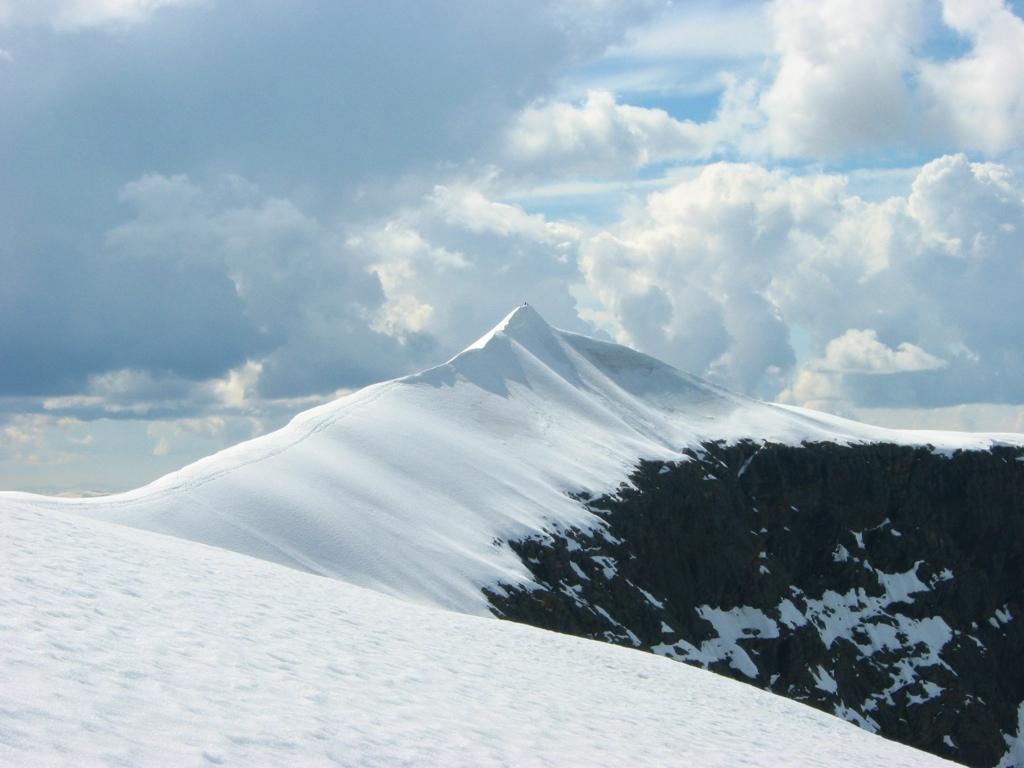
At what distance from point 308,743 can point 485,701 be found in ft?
18.0

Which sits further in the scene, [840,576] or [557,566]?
[840,576]

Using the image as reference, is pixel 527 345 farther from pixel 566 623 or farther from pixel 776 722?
pixel 776 722

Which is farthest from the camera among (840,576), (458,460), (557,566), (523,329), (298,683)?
(523,329)

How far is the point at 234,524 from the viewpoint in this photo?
43.2 metres

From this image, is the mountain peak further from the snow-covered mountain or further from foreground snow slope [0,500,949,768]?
foreground snow slope [0,500,949,768]

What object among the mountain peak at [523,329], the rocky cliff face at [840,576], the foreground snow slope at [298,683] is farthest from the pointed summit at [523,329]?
the foreground snow slope at [298,683]

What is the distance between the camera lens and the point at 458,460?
225ft

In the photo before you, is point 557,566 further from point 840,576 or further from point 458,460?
point 840,576

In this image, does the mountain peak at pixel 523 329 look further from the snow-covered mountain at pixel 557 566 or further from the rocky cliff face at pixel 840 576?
the rocky cliff face at pixel 840 576

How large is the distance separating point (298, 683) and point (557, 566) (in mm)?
46963

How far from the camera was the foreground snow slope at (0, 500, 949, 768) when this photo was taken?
10.1 meters

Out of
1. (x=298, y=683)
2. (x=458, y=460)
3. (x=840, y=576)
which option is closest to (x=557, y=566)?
(x=458, y=460)

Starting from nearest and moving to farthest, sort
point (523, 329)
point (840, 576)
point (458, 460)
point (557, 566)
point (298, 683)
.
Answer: point (298, 683) < point (557, 566) < point (458, 460) < point (840, 576) < point (523, 329)

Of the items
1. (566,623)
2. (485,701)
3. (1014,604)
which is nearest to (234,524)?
(566,623)
